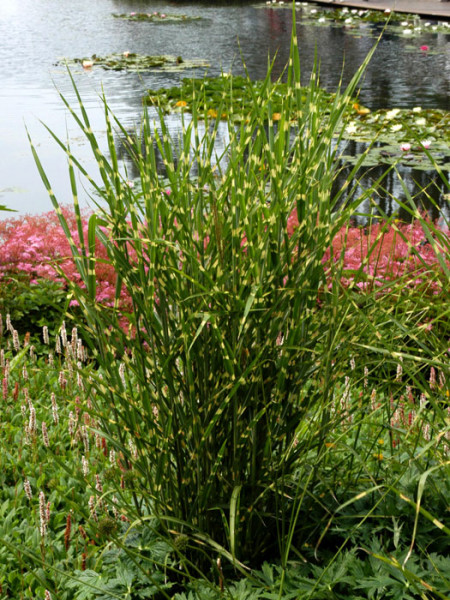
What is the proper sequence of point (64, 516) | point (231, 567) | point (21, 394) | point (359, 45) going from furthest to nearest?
point (359, 45) → point (21, 394) → point (64, 516) → point (231, 567)

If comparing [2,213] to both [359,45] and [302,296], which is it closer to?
[302,296]

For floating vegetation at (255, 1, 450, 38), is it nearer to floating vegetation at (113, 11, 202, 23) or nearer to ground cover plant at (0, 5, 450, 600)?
floating vegetation at (113, 11, 202, 23)

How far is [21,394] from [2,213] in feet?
16.0

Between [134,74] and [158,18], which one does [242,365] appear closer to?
[134,74]

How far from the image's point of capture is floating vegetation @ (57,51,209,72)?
50.4 feet

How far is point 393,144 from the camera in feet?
30.3

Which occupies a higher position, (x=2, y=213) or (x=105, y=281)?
(x=105, y=281)

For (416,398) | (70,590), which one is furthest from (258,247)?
(416,398)

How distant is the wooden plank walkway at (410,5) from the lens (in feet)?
71.6

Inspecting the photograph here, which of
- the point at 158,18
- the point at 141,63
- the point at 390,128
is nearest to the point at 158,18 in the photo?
the point at 158,18

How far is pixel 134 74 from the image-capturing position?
1502cm

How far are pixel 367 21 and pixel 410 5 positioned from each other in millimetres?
1724

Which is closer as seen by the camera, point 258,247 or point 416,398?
point 258,247

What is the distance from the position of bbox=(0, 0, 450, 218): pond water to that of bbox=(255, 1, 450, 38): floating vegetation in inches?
11.7
